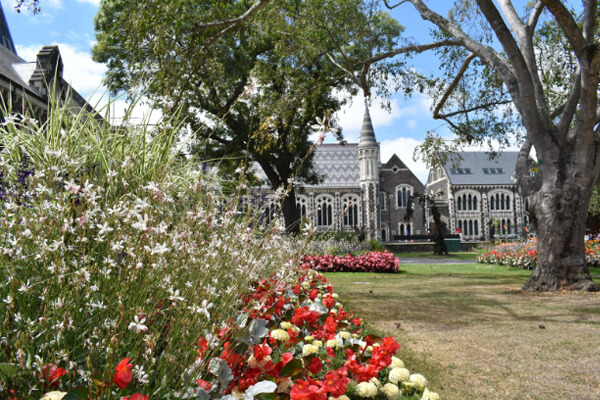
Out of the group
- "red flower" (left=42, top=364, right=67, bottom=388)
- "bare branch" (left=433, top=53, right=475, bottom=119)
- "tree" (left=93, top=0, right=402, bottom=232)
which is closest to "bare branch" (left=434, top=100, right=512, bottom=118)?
"bare branch" (left=433, top=53, right=475, bottom=119)

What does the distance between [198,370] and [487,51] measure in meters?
8.85

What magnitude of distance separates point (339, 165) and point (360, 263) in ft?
151

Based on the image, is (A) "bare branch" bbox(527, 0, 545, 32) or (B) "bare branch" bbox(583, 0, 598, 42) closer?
(B) "bare branch" bbox(583, 0, 598, 42)

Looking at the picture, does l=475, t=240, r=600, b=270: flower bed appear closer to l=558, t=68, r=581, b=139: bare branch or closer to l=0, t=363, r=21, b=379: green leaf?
l=558, t=68, r=581, b=139: bare branch

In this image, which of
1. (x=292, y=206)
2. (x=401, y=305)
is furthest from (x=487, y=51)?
(x=292, y=206)

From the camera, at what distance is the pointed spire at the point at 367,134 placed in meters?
56.4

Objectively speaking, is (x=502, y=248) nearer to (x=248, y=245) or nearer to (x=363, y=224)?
(x=248, y=245)

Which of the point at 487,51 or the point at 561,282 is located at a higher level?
the point at 487,51

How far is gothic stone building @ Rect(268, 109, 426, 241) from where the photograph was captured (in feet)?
186

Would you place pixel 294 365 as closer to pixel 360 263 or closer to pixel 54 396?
pixel 54 396

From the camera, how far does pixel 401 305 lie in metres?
6.56

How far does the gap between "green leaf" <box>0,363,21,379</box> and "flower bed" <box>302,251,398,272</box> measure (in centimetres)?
1238

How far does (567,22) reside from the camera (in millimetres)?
7125

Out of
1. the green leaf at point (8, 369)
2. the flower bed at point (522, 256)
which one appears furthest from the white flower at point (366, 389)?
the flower bed at point (522, 256)
